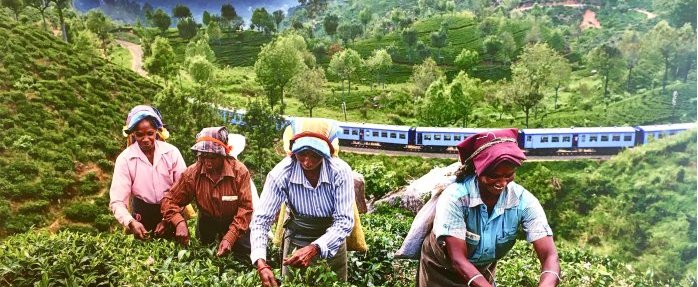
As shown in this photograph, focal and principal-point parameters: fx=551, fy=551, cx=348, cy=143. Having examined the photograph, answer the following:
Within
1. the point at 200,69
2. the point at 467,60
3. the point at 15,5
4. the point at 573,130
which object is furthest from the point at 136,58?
the point at 573,130

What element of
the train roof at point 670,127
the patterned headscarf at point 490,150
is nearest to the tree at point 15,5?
the patterned headscarf at point 490,150

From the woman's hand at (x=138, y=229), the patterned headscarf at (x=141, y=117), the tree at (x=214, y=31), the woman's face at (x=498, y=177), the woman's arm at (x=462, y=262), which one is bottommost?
the woman's hand at (x=138, y=229)

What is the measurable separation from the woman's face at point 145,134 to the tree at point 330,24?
554cm

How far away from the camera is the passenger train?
805cm

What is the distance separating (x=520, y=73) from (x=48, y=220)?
7.67 meters

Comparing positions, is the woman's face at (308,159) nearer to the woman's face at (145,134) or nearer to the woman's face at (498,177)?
the woman's face at (498,177)

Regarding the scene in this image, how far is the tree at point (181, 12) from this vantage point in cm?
654

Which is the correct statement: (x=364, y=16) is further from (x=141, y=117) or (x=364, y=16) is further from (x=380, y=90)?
(x=141, y=117)

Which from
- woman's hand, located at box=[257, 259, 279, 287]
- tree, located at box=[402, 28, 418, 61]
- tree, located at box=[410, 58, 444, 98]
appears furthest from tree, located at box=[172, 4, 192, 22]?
woman's hand, located at box=[257, 259, 279, 287]

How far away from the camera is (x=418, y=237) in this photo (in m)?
2.44

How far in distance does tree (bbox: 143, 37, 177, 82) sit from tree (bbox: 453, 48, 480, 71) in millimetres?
4443

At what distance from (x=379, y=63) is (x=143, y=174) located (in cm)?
627

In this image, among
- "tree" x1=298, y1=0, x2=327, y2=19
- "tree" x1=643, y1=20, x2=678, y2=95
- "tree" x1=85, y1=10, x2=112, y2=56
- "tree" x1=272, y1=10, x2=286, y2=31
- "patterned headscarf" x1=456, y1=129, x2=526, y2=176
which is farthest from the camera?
"tree" x1=85, y1=10, x2=112, y2=56

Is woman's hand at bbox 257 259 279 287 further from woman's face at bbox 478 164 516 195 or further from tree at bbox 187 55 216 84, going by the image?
tree at bbox 187 55 216 84
